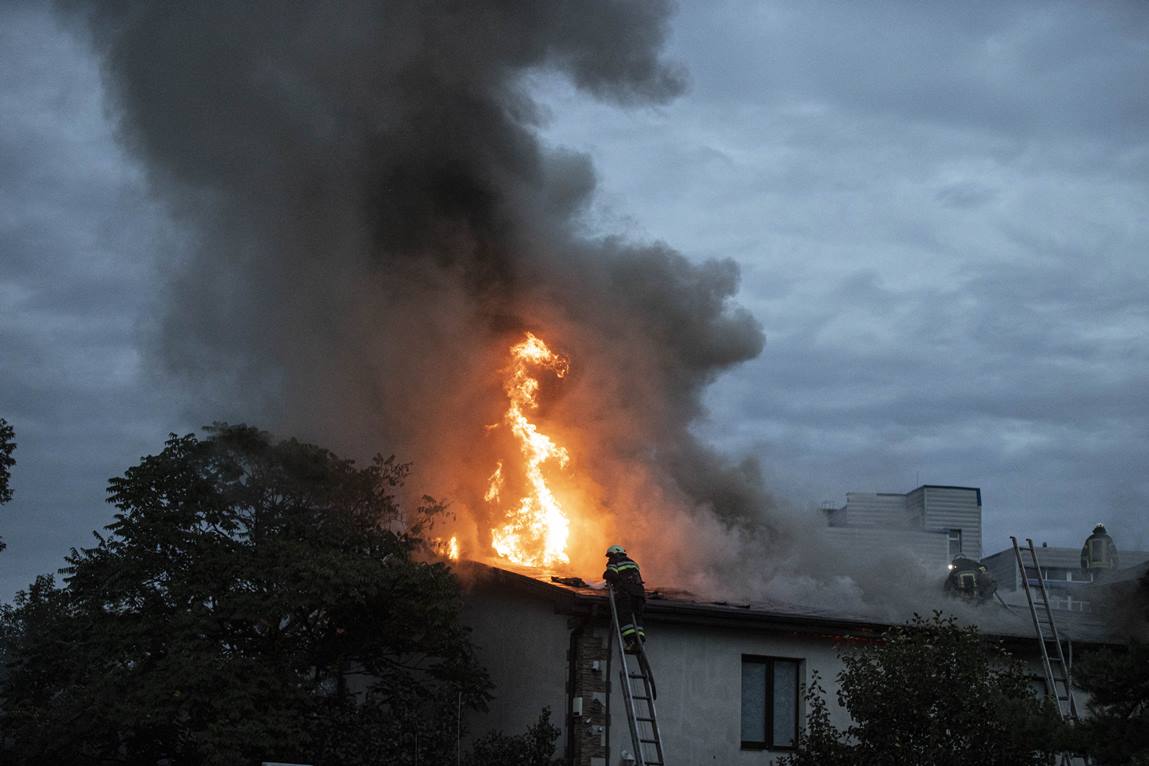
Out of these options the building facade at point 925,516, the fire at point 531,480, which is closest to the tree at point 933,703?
the fire at point 531,480

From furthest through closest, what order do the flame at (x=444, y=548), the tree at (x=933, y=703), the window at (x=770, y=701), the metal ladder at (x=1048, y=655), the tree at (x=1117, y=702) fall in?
the flame at (x=444, y=548) < the window at (x=770, y=701) < the metal ladder at (x=1048, y=655) < the tree at (x=933, y=703) < the tree at (x=1117, y=702)

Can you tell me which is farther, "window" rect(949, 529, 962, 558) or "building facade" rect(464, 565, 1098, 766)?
"window" rect(949, 529, 962, 558)

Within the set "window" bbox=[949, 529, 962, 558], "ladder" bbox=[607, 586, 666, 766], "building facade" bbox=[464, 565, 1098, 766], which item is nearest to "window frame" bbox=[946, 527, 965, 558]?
"window" bbox=[949, 529, 962, 558]

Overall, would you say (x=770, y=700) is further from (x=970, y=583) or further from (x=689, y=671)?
(x=970, y=583)

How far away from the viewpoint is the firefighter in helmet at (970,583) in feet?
82.6

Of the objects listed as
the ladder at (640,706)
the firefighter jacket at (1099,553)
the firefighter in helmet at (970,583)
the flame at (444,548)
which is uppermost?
the firefighter jacket at (1099,553)

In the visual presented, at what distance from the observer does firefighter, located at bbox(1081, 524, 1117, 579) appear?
25.8 m

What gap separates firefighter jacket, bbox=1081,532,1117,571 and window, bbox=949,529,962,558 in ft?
56.0

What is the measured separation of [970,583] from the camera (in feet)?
83.6

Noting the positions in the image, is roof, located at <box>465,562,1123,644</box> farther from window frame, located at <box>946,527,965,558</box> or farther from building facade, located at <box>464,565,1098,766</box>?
window frame, located at <box>946,527,965,558</box>

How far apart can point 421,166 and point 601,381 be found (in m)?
6.60

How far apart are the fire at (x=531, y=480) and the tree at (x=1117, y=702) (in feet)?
47.1

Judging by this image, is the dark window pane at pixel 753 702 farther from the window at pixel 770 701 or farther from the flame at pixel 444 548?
the flame at pixel 444 548

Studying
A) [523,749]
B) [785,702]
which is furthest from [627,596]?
[785,702]
